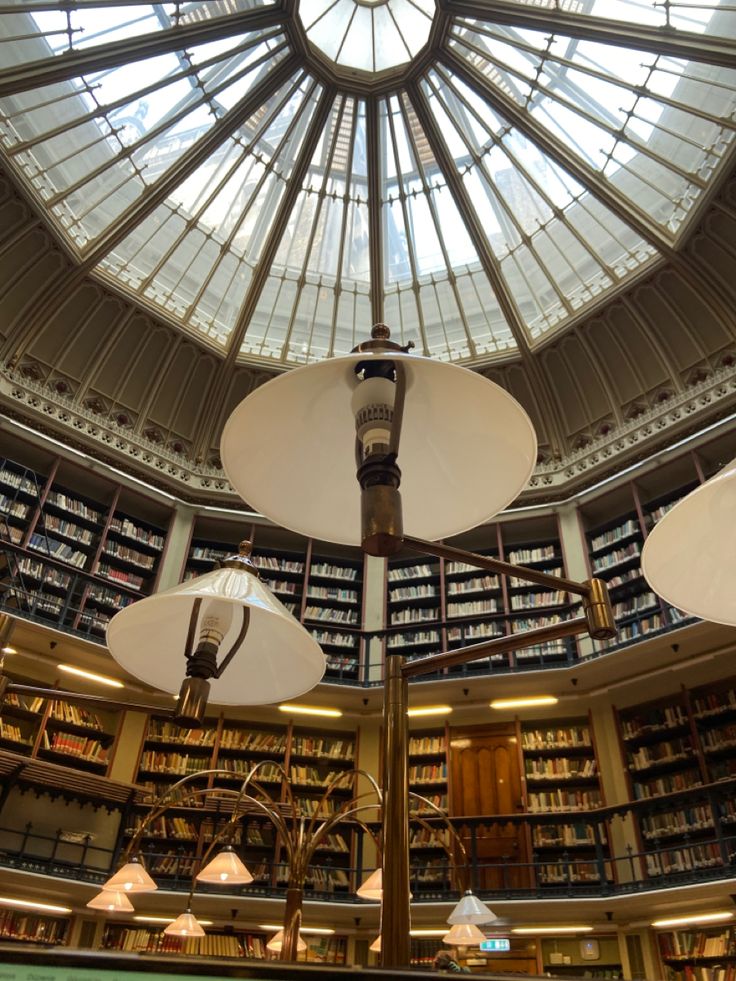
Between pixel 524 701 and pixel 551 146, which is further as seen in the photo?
pixel 551 146

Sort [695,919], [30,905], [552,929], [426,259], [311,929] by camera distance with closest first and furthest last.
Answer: [695,919] < [30,905] < [552,929] < [311,929] < [426,259]

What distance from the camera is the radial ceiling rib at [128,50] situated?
757 cm

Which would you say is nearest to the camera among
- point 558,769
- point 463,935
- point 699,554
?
point 699,554

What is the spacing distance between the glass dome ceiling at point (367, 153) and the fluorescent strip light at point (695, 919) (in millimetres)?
7014

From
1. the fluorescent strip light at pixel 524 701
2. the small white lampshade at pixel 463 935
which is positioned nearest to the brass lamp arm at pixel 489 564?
the small white lampshade at pixel 463 935

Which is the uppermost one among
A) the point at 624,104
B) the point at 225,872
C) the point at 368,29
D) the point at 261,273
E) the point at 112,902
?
the point at 368,29

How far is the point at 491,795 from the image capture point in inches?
305

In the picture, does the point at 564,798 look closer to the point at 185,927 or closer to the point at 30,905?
the point at 185,927

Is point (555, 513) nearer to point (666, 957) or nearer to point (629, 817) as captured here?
point (629, 817)

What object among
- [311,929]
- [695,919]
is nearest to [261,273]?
[311,929]

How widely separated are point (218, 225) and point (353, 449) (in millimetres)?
9491

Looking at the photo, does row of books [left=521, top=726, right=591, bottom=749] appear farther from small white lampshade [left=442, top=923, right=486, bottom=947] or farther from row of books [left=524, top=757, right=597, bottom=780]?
small white lampshade [left=442, top=923, right=486, bottom=947]

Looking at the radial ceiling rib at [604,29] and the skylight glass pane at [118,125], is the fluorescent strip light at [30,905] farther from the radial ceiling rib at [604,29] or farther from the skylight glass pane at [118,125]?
the radial ceiling rib at [604,29]

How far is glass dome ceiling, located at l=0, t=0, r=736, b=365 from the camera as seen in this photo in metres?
7.92
